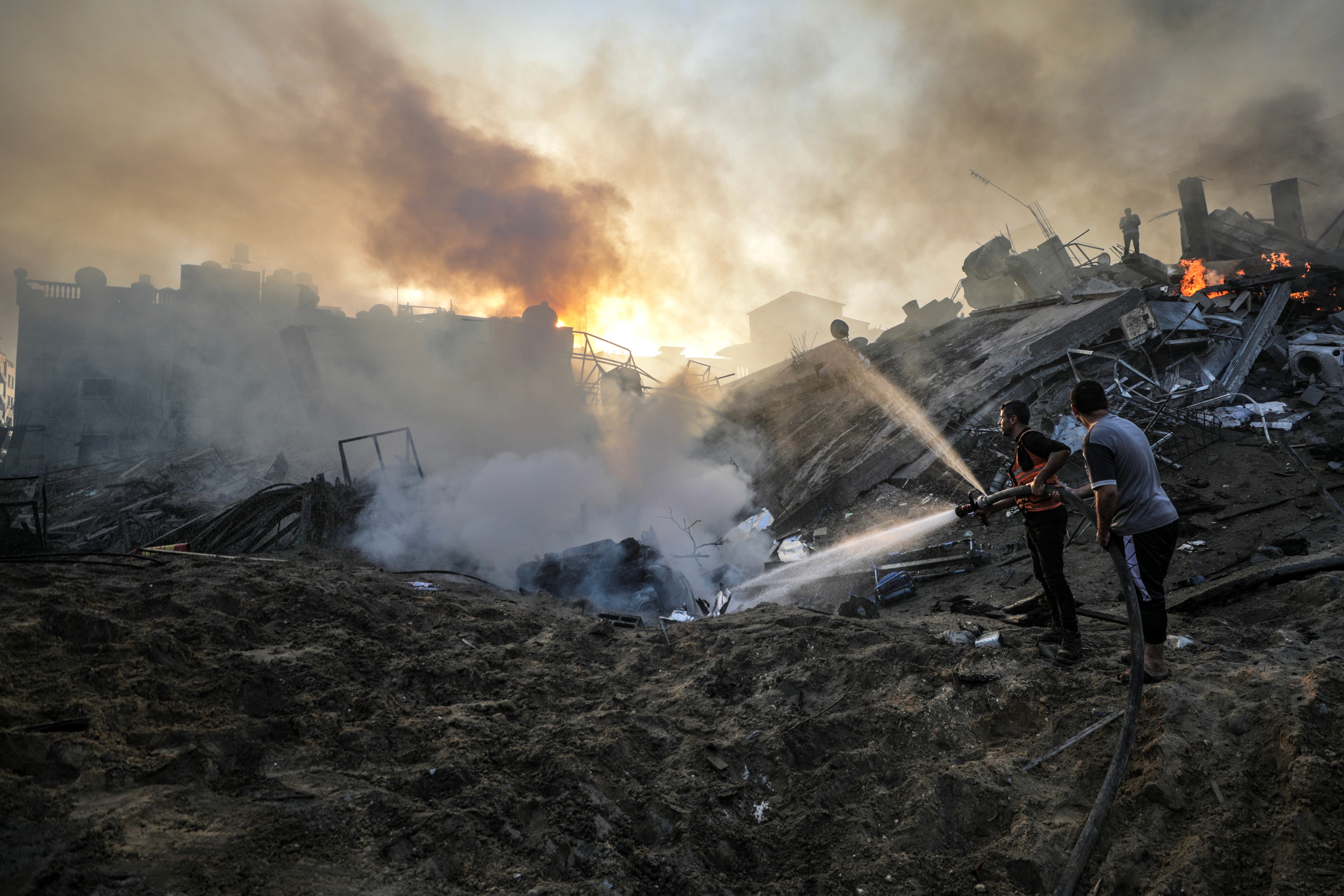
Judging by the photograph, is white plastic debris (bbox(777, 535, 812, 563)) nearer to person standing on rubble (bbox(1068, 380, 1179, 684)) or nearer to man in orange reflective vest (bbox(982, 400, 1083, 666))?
man in orange reflective vest (bbox(982, 400, 1083, 666))

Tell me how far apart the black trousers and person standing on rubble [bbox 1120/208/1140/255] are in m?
17.9

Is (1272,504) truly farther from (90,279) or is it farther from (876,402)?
(90,279)

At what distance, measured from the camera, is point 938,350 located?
45.3ft

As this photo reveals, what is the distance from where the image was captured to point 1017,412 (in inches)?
170

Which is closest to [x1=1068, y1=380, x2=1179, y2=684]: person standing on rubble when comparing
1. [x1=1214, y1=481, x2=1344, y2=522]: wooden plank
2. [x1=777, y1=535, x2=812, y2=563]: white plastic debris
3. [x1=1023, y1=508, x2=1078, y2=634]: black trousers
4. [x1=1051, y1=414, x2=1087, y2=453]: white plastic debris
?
[x1=1023, y1=508, x2=1078, y2=634]: black trousers

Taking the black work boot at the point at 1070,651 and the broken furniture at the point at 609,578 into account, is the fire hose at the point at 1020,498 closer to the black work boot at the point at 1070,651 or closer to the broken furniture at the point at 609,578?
the black work boot at the point at 1070,651

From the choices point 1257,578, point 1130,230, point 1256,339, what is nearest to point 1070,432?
point 1256,339

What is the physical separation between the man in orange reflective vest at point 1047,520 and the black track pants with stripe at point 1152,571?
0.35 meters

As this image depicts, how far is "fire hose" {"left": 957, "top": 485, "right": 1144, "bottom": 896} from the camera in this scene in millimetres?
2172

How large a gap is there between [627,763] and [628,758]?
0.04 metres

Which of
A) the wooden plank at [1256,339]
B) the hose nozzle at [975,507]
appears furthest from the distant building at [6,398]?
the wooden plank at [1256,339]

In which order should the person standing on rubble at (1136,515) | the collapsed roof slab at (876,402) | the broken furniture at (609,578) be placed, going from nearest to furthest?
1. the person standing on rubble at (1136,515)
2. the broken furniture at (609,578)
3. the collapsed roof slab at (876,402)

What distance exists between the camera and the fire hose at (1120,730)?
2.17m

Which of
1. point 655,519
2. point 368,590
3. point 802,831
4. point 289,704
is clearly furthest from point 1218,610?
point 655,519
